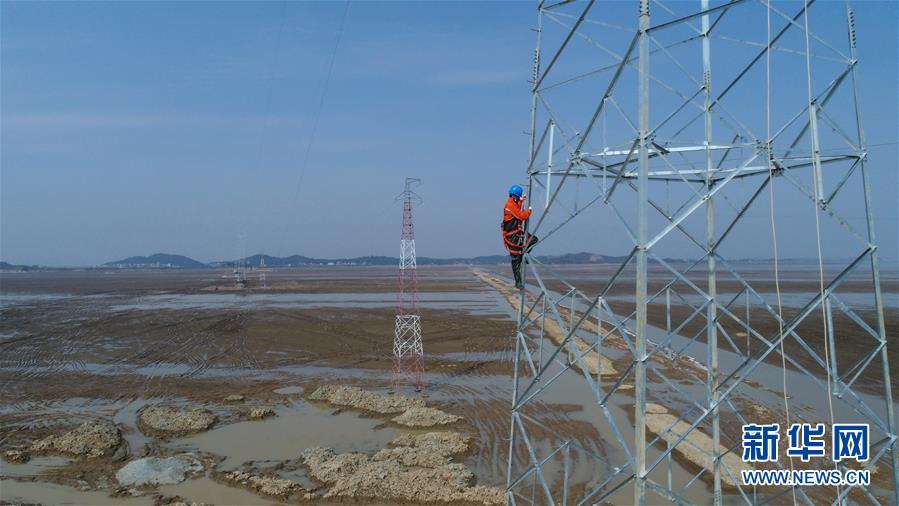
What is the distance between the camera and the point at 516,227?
882 cm

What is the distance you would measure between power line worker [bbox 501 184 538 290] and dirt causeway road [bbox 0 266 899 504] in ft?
22.4

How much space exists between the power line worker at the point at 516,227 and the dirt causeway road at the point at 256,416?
22.4 ft

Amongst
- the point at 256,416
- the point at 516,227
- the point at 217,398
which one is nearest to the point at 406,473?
the point at 256,416

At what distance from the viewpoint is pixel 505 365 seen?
93.1 ft

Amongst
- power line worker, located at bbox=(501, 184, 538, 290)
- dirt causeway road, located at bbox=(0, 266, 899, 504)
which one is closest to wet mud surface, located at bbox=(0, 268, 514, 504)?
dirt causeway road, located at bbox=(0, 266, 899, 504)

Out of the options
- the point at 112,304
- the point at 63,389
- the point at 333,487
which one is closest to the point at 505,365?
the point at 333,487

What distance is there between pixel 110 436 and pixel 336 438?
652cm

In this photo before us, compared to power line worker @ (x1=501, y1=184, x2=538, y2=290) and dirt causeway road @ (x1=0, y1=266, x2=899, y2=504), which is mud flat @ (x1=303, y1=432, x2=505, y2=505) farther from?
power line worker @ (x1=501, y1=184, x2=538, y2=290)

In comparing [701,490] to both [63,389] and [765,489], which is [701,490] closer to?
[765,489]

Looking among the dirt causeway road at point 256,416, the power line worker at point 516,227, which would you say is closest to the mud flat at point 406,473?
the dirt causeway road at point 256,416

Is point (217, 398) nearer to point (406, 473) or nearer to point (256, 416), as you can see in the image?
point (256, 416)

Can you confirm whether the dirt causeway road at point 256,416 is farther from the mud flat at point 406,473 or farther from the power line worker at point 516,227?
the power line worker at point 516,227

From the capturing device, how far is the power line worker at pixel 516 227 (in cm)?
863

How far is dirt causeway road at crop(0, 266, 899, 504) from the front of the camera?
1416 centimetres
